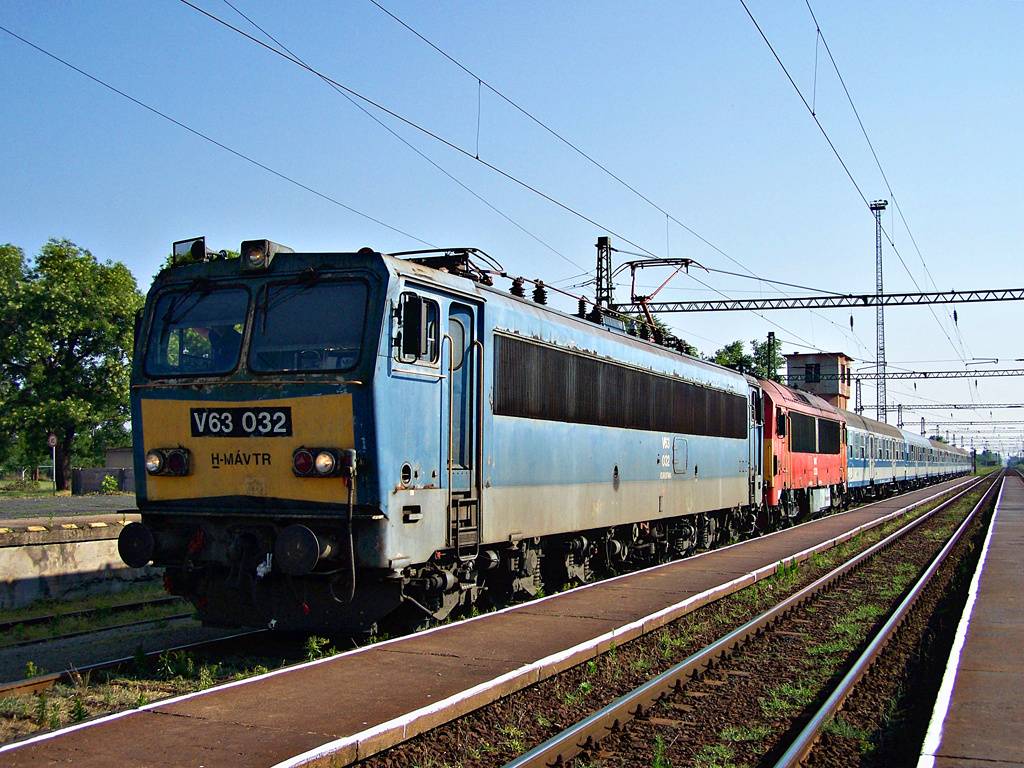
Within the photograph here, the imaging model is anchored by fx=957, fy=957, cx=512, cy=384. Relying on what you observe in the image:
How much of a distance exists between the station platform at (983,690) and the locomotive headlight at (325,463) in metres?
4.69

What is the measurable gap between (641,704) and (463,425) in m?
3.24

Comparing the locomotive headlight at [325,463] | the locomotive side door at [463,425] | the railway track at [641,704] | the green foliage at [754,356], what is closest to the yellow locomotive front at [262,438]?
the locomotive headlight at [325,463]

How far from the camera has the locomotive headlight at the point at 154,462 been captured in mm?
8547

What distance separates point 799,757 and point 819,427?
79.7ft

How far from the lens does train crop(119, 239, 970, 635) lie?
789 cm

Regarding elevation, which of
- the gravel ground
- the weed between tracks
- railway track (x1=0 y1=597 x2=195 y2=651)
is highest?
the gravel ground

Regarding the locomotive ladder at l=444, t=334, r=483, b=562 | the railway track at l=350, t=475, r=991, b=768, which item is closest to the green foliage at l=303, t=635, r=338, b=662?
the locomotive ladder at l=444, t=334, r=483, b=562

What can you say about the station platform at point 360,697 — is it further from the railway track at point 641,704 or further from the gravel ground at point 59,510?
the gravel ground at point 59,510

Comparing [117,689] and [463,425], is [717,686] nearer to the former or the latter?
[463,425]

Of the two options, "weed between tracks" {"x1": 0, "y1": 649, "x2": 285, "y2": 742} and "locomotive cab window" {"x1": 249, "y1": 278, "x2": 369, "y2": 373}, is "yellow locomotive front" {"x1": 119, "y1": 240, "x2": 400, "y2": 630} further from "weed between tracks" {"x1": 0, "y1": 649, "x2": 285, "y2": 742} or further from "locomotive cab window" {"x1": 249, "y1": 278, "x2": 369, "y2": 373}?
"weed between tracks" {"x1": 0, "y1": 649, "x2": 285, "y2": 742}

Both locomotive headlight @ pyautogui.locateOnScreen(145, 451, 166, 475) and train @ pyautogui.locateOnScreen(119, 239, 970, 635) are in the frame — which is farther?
locomotive headlight @ pyautogui.locateOnScreen(145, 451, 166, 475)

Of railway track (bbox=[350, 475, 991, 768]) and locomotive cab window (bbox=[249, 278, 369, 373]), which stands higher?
locomotive cab window (bbox=[249, 278, 369, 373])

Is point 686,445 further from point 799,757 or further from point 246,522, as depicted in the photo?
point 799,757

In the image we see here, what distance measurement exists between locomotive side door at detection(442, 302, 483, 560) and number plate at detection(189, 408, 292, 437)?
1506mm
